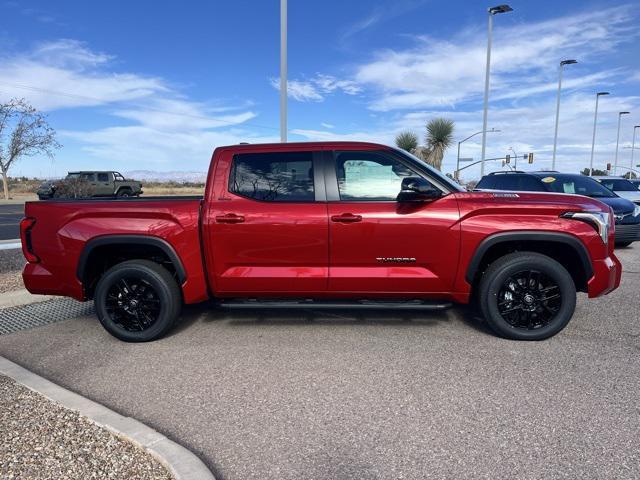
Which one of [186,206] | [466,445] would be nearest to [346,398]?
[466,445]

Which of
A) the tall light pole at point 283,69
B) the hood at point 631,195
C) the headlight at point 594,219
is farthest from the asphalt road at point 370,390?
the hood at point 631,195

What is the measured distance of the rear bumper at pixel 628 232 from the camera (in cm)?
959

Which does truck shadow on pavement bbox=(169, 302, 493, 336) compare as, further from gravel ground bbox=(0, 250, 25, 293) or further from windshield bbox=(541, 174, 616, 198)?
windshield bbox=(541, 174, 616, 198)

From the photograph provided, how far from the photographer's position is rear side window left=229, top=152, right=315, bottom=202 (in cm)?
441

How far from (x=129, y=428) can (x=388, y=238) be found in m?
2.54

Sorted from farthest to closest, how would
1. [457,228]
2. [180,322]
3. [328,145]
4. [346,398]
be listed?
[180,322], [328,145], [457,228], [346,398]

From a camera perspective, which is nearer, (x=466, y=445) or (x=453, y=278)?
(x=466, y=445)

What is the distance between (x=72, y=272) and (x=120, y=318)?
63cm

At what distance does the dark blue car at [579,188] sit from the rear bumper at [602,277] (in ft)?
18.7

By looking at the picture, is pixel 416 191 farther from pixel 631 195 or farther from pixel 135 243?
pixel 631 195

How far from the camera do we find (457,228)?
4184mm

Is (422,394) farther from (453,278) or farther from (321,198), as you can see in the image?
(321,198)

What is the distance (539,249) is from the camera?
176 inches

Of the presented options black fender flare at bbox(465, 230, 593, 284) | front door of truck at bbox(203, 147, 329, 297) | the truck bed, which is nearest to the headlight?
black fender flare at bbox(465, 230, 593, 284)
